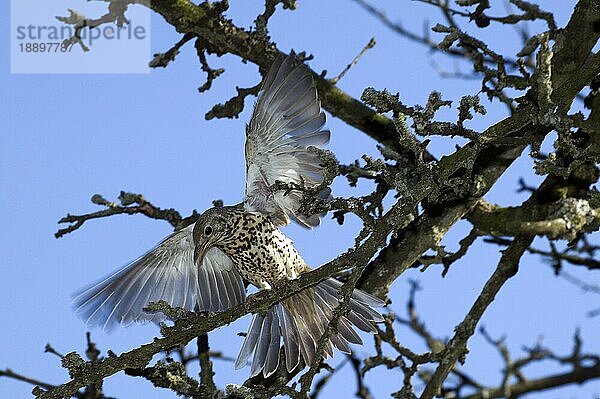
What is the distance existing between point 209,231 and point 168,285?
1.55ft

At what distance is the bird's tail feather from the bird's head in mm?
487

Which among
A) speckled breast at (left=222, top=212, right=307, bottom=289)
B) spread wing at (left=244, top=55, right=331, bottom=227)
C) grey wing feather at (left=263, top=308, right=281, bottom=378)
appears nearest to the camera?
spread wing at (left=244, top=55, right=331, bottom=227)

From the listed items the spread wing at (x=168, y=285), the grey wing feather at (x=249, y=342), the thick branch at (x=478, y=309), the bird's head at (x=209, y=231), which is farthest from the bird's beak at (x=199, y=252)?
the thick branch at (x=478, y=309)

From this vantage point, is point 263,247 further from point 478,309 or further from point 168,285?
point 478,309

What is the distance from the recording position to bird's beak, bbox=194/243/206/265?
468 cm

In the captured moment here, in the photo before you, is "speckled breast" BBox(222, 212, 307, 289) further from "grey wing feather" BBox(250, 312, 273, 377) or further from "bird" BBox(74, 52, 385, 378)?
"grey wing feather" BBox(250, 312, 273, 377)

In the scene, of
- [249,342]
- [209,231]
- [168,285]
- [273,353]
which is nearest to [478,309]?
[273,353]

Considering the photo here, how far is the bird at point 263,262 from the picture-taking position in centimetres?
428

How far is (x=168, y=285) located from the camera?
492 centimetres

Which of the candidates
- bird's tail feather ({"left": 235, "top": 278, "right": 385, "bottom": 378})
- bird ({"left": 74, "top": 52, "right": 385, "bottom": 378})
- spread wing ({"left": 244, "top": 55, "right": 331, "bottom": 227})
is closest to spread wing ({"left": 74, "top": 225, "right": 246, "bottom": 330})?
bird ({"left": 74, "top": 52, "right": 385, "bottom": 378})

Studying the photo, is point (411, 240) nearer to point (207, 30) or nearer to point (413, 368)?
point (413, 368)

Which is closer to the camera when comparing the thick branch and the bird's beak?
the thick branch

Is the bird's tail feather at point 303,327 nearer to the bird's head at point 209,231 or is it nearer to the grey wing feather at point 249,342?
the grey wing feather at point 249,342

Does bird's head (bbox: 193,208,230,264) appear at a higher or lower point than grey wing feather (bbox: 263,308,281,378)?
higher
